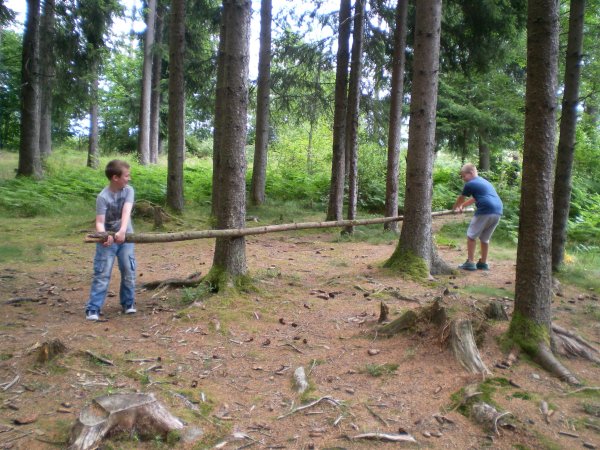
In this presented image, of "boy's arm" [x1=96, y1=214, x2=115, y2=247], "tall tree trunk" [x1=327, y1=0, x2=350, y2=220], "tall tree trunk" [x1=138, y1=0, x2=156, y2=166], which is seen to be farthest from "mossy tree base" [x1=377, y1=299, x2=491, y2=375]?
"tall tree trunk" [x1=138, y1=0, x2=156, y2=166]

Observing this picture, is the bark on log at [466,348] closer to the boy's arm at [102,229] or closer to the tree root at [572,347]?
the tree root at [572,347]

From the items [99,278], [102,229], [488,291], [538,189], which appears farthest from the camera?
[488,291]

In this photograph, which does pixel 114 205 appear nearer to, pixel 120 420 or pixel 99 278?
pixel 99 278

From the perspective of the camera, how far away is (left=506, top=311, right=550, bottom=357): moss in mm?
4160

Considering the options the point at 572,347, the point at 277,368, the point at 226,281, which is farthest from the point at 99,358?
the point at 572,347

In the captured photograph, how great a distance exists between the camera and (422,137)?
23.7 ft

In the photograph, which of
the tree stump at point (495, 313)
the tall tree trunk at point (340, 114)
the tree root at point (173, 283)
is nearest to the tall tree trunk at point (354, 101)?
the tall tree trunk at point (340, 114)

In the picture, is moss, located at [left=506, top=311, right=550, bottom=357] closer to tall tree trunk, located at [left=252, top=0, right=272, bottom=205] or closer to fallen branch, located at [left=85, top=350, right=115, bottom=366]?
fallen branch, located at [left=85, top=350, right=115, bottom=366]

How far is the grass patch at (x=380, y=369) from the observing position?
4014 millimetres

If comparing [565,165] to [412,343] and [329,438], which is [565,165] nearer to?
[412,343]

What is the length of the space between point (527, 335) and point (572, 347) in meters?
0.52

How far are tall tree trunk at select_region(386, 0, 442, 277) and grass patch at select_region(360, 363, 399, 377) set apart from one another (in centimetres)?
323

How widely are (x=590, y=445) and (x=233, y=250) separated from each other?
4.17 meters

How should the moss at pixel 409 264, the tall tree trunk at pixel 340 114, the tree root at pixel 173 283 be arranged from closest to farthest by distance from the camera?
the tree root at pixel 173 283 → the moss at pixel 409 264 → the tall tree trunk at pixel 340 114
